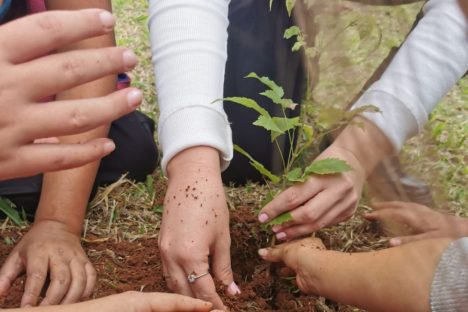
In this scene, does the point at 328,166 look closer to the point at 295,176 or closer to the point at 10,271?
the point at 295,176

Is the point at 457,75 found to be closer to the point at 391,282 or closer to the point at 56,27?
the point at 391,282

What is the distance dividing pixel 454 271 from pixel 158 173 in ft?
3.65

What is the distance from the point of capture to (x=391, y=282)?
848 millimetres

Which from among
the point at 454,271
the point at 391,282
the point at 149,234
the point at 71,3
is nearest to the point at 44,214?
the point at 149,234

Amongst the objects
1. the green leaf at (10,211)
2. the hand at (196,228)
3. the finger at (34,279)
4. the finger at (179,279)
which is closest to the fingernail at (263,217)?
the hand at (196,228)

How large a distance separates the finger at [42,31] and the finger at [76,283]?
1.95 feet

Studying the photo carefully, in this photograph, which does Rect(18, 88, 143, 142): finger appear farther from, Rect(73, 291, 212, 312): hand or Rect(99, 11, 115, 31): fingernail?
Rect(73, 291, 212, 312): hand

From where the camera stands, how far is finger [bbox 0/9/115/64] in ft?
2.36

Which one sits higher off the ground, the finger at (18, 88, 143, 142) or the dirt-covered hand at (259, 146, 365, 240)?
the finger at (18, 88, 143, 142)

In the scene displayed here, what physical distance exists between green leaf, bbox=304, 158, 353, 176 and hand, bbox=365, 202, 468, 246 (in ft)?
1.13

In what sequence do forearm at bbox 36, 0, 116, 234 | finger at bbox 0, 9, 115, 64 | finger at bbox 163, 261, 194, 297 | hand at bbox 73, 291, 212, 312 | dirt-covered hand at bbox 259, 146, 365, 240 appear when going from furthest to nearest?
forearm at bbox 36, 0, 116, 234, dirt-covered hand at bbox 259, 146, 365, 240, finger at bbox 163, 261, 194, 297, hand at bbox 73, 291, 212, 312, finger at bbox 0, 9, 115, 64

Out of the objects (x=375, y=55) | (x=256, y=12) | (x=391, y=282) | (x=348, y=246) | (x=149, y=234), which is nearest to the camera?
(x=375, y=55)

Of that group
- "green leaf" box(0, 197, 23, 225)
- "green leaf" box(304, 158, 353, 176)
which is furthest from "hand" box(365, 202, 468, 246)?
"green leaf" box(0, 197, 23, 225)

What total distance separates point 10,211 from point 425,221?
1.20 metres
